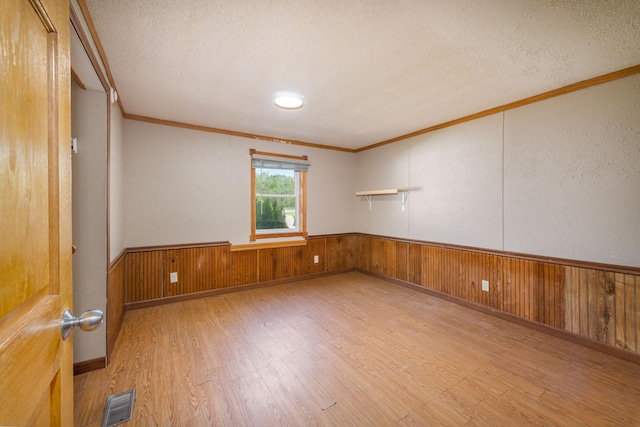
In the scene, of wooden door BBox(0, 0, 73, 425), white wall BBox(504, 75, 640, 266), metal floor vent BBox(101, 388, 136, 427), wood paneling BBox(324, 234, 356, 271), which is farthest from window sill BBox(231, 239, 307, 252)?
wooden door BBox(0, 0, 73, 425)

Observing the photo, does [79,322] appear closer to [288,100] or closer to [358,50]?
[358,50]

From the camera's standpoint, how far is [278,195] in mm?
4414

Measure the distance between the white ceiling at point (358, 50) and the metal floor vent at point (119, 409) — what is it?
2386 mm

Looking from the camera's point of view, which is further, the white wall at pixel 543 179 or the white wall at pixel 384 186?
the white wall at pixel 384 186

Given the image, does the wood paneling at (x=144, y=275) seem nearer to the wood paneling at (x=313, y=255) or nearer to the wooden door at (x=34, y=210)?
the wood paneling at (x=313, y=255)

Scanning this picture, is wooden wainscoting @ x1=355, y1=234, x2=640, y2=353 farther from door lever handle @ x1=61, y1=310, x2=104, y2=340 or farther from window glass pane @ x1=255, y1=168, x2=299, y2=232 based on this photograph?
door lever handle @ x1=61, y1=310, x2=104, y2=340

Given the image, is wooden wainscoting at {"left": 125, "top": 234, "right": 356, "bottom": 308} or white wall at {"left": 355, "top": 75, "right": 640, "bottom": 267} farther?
wooden wainscoting at {"left": 125, "top": 234, "right": 356, "bottom": 308}

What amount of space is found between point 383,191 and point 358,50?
261cm

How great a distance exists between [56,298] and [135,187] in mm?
3118

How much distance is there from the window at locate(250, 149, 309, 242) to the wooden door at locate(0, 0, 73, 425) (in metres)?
3.40

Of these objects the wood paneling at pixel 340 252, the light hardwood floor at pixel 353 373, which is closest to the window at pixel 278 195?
the wood paneling at pixel 340 252

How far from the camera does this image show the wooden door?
18.1 inches

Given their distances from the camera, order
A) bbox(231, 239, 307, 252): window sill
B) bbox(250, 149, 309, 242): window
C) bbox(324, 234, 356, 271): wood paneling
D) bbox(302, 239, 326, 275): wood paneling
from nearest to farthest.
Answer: bbox(231, 239, 307, 252): window sill < bbox(250, 149, 309, 242): window < bbox(302, 239, 326, 275): wood paneling < bbox(324, 234, 356, 271): wood paneling

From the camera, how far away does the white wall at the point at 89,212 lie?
1994mm
